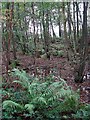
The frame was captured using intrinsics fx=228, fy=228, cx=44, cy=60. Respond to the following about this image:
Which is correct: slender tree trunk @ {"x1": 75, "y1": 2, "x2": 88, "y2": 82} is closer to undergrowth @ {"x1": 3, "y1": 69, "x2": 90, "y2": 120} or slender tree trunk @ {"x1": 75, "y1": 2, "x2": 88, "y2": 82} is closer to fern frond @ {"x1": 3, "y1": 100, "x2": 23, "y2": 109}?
undergrowth @ {"x1": 3, "y1": 69, "x2": 90, "y2": 120}

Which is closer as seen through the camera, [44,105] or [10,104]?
[10,104]

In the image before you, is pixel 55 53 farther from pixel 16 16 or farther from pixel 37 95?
pixel 37 95

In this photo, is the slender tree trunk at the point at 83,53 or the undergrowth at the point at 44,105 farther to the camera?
the slender tree trunk at the point at 83,53

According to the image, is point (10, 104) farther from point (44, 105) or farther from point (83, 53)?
point (83, 53)

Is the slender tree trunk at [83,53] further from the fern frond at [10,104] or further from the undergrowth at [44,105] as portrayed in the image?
the fern frond at [10,104]

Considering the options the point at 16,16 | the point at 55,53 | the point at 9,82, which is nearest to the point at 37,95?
the point at 9,82

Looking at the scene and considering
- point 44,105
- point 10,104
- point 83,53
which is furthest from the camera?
point 83,53

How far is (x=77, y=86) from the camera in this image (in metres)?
4.53

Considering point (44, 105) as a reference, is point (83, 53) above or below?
above

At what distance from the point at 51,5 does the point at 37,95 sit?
4.14 meters

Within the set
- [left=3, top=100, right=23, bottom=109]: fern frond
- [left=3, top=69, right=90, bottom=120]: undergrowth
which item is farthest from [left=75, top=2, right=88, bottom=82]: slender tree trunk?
[left=3, top=100, right=23, bottom=109]: fern frond

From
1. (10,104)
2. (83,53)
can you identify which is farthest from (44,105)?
(83,53)

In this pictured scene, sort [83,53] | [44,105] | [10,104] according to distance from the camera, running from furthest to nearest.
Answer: [83,53]
[44,105]
[10,104]

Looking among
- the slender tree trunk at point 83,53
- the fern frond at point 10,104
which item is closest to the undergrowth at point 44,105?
the fern frond at point 10,104
